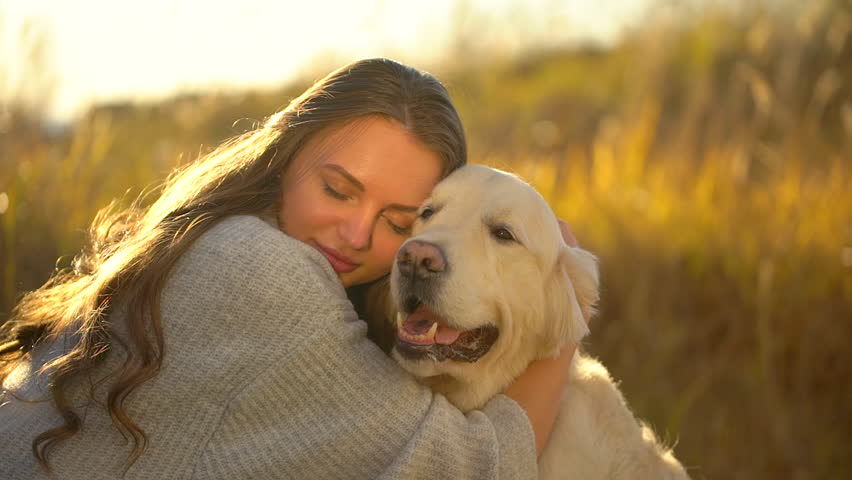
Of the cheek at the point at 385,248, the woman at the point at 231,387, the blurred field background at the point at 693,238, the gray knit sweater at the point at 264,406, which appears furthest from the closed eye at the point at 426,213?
the blurred field background at the point at 693,238

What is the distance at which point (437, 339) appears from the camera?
2.61 meters

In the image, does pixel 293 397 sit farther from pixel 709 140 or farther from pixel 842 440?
pixel 709 140

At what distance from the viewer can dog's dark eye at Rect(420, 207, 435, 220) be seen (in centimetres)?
291

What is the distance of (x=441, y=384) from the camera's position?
2762 mm

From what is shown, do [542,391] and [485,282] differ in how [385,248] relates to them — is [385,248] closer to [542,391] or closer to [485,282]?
[485,282]

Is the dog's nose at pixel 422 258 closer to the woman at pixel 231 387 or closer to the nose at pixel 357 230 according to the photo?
the woman at pixel 231 387

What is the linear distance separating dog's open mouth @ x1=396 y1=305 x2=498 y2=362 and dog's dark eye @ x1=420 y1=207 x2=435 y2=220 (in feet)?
1.50

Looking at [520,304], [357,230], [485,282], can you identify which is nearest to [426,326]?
[485,282]

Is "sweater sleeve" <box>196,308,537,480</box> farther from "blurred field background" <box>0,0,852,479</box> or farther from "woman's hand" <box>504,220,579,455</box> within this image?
"blurred field background" <box>0,0,852,479</box>

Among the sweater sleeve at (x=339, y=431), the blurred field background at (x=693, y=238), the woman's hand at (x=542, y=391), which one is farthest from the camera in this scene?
the blurred field background at (x=693, y=238)

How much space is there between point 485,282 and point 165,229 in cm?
117

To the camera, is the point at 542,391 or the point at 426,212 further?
the point at 426,212

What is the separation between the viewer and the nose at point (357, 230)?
9.34ft

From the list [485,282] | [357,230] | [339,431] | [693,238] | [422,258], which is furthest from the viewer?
[693,238]
